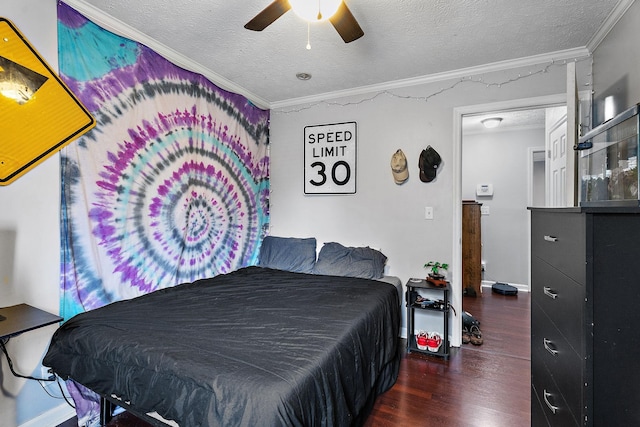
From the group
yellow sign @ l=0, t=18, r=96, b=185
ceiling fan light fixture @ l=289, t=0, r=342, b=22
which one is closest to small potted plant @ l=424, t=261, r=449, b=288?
ceiling fan light fixture @ l=289, t=0, r=342, b=22

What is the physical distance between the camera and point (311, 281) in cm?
267

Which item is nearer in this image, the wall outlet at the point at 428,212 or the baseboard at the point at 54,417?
the baseboard at the point at 54,417

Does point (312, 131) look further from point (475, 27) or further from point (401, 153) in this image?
point (475, 27)

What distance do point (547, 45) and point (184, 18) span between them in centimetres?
271

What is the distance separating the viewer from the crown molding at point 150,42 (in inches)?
76.2

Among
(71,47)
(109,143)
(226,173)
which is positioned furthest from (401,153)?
(71,47)

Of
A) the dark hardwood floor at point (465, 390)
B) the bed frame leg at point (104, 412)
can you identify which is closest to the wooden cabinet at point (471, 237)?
the dark hardwood floor at point (465, 390)

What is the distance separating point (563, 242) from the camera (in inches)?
43.3

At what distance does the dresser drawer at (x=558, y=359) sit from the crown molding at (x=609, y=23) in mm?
1927

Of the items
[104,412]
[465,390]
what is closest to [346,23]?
[465,390]

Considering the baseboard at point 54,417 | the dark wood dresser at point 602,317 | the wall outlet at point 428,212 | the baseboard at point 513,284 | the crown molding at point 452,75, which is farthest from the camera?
the baseboard at point 513,284

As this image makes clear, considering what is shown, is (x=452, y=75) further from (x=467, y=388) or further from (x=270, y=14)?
(x=467, y=388)

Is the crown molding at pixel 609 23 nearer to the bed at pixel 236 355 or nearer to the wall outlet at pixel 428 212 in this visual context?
the wall outlet at pixel 428 212

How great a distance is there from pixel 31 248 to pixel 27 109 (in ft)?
2.52
